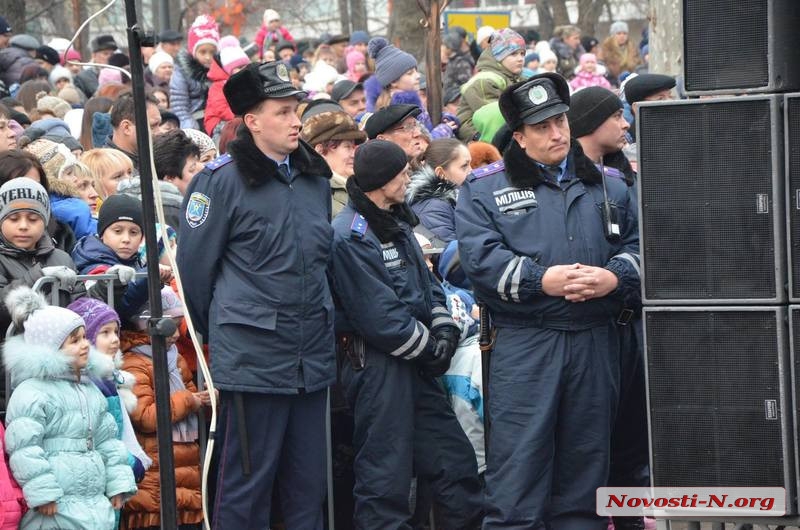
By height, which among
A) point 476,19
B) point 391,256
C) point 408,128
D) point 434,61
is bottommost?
point 391,256

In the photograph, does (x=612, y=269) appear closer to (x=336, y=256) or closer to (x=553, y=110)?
(x=553, y=110)

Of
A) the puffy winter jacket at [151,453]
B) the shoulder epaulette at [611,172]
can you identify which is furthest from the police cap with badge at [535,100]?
the puffy winter jacket at [151,453]

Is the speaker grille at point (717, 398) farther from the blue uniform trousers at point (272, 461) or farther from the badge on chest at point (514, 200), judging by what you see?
the blue uniform trousers at point (272, 461)

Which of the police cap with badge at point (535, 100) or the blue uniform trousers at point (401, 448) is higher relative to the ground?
the police cap with badge at point (535, 100)

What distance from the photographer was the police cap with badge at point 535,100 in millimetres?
6258

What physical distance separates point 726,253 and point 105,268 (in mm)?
2771

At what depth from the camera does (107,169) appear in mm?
7996

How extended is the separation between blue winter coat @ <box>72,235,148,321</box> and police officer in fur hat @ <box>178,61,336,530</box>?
301 millimetres

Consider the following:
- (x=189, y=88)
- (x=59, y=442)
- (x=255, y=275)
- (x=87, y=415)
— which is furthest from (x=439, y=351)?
(x=189, y=88)

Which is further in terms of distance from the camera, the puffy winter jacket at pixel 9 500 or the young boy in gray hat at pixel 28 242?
the young boy in gray hat at pixel 28 242

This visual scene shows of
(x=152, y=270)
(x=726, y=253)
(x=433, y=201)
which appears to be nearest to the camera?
(x=152, y=270)

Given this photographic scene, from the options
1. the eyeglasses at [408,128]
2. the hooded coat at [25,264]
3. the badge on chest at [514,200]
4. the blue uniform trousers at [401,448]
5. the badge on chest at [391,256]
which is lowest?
the blue uniform trousers at [401,448]

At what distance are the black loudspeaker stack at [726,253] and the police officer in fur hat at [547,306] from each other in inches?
19.9

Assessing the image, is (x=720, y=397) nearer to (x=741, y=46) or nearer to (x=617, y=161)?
(x=741, y=46)
